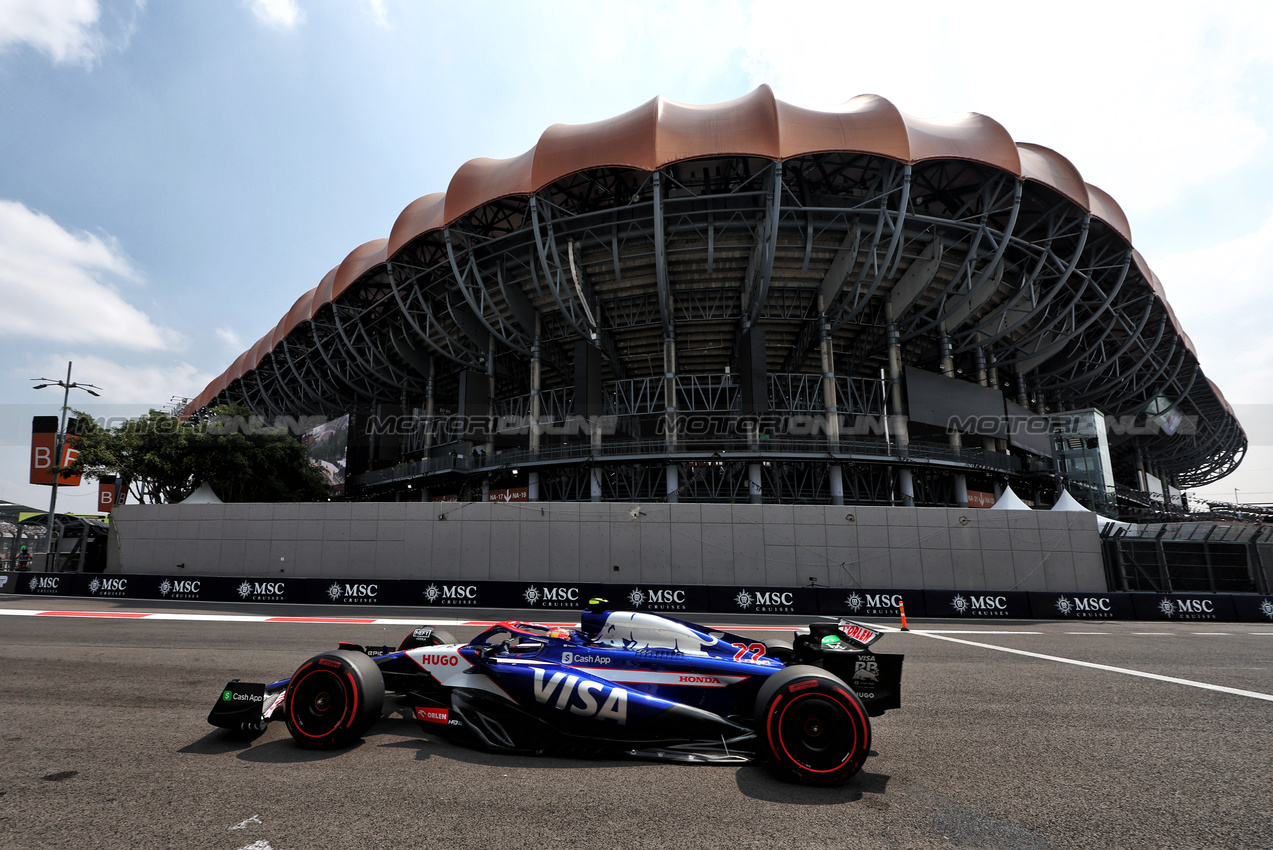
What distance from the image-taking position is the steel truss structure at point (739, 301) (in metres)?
28.7

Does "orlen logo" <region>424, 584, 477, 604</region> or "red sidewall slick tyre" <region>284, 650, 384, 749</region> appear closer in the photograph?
"red sidewall slick tyre" <region>284, 650, 384, 749</region>

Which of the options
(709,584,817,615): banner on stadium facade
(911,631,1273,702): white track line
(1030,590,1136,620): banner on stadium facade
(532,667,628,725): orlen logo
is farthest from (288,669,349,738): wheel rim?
(1030,590,1136,620): banner on stadium facade

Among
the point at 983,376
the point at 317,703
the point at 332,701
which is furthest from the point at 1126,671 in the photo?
the point at 983,376

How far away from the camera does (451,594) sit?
20375 millimetres

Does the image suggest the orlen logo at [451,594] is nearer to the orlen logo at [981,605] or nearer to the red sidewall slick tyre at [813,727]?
the orlen logo at [981,605]

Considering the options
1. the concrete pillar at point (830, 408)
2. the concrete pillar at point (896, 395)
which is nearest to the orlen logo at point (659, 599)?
the concrete pillar at point (830, 408)

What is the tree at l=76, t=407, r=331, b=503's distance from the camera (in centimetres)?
3111

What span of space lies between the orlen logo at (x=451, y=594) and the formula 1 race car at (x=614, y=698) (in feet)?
51.8

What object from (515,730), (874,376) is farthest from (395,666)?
(874,376)

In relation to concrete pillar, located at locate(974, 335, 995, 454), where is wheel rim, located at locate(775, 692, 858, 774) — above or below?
below

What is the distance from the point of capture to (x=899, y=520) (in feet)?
76.2

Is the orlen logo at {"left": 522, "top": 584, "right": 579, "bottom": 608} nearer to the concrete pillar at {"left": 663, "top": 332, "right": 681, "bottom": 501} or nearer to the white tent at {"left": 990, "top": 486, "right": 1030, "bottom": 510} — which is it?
the concrete pillar at {"left": 663, "top": 332, "right": 681, "bottom": 501}

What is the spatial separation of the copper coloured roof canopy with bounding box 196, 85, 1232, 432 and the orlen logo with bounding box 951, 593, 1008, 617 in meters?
19.3

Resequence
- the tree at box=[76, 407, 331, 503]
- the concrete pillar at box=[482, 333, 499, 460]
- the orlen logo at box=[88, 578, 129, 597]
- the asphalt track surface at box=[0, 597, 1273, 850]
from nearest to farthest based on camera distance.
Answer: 1. the asphalt track surface at box=[0, 597, 1273, 850]
2. the orlen logo at box=[88, 578, 129, 597]
3. the tree at box=[76, 407, 331, 503]
4. the concrete pillar at box=[482, 333, 499, 460]
